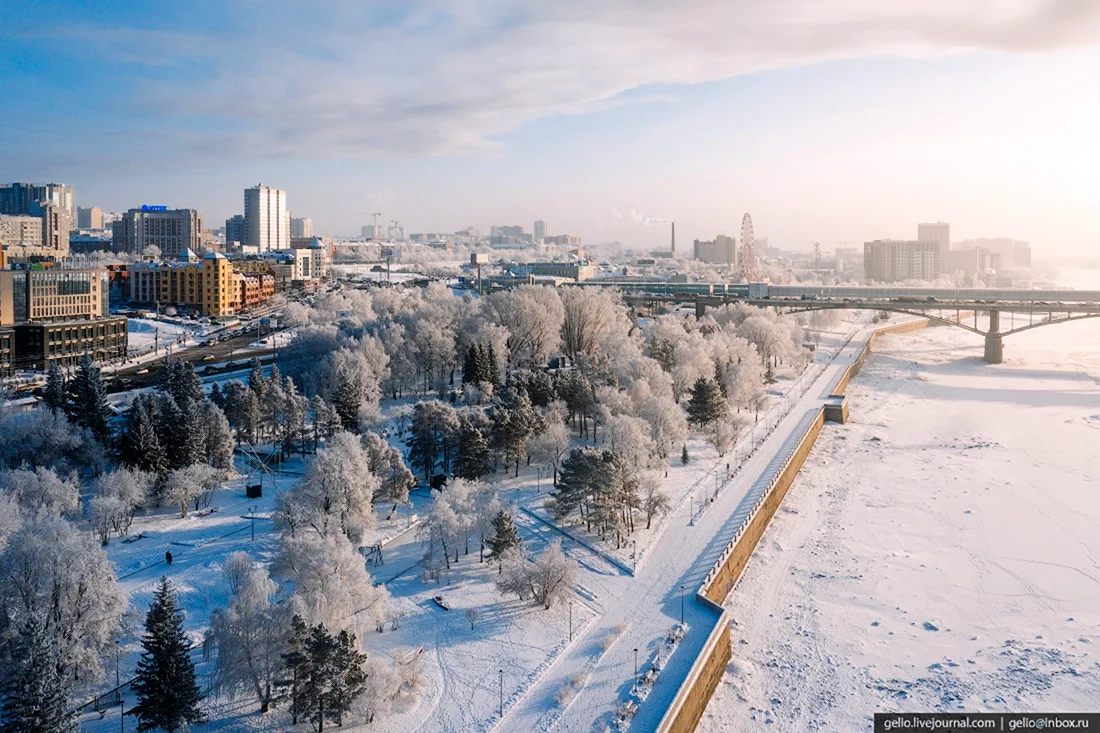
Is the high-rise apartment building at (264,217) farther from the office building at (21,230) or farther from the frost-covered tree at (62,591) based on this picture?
the frost-covered tree at (62,591)

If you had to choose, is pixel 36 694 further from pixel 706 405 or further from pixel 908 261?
pixel 908 261

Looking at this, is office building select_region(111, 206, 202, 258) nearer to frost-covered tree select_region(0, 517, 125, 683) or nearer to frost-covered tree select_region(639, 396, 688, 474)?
frost-covered tree select_region(639, 396, 688, 474)

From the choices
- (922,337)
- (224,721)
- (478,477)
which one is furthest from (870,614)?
(922,337)

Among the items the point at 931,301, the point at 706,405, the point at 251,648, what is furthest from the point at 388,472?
the point at 931,301

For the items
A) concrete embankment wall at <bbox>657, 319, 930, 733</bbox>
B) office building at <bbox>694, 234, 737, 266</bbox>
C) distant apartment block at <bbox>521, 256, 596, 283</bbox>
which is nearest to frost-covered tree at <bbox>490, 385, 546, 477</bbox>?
concrete embankment wall at <bbox>657, 319, 930, 733</bbox>

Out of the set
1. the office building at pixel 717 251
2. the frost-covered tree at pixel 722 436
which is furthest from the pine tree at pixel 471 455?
the office building at pixel 717 251
